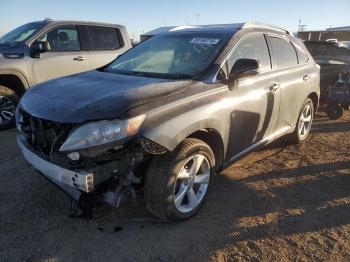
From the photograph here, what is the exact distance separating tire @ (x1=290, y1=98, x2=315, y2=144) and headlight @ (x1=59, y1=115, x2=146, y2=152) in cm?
355

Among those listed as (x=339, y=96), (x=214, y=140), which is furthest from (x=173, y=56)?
(x=339, y=96)

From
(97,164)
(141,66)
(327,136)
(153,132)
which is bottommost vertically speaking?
(327,136)

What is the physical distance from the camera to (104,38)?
307 inches

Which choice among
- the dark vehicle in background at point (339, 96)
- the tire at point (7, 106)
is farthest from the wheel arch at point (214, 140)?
the dark vehicle in background at point (339, 96)

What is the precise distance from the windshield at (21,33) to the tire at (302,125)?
498 cm

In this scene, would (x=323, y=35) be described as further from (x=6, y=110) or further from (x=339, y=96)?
(x=6, y=110)

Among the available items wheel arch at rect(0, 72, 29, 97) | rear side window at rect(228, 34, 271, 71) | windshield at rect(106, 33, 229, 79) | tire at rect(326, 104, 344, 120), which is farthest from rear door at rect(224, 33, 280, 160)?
wheel arch at rect(0, 72, 29, 97)

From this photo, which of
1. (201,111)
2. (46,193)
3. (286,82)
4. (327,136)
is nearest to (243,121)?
(201,111)

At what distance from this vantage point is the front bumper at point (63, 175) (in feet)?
8.93

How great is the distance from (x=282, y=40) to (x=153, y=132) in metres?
2.97

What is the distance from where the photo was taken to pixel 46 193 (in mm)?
3902

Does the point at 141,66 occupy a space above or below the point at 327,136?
above

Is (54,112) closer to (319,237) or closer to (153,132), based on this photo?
(153,132)

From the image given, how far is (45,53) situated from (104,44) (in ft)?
4.79
